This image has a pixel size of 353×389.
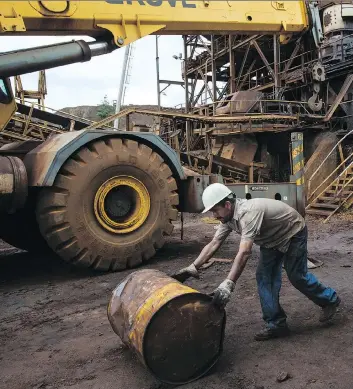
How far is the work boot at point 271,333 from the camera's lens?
351cm

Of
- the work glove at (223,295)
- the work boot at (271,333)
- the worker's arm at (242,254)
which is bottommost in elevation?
the work boot at (271,333)

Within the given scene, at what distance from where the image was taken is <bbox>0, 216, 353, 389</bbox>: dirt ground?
9.70 ft

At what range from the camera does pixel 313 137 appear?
1527 cm

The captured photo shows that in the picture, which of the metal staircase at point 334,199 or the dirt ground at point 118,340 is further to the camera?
the metal staircase at point 334,199

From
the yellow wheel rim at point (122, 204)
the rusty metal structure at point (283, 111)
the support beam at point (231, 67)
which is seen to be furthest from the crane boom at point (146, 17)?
the support beam at point (231, 67)

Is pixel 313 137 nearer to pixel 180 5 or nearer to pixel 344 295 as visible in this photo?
pixel 180 5

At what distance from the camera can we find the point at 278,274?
12.0ft

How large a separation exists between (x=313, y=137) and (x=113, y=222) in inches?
452

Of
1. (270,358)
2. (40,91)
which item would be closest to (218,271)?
(270,358)

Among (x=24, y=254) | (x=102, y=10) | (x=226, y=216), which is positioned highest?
(x=102, y=10)

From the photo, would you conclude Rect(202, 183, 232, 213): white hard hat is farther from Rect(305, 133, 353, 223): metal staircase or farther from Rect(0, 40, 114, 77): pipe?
Rect(305, 133, 353, 223): metal staircase

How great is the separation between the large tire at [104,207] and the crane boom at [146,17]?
61.8 inches

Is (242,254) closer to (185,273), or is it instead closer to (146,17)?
(185,273)

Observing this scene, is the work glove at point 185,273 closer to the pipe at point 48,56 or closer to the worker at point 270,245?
the worker at point 270,245
